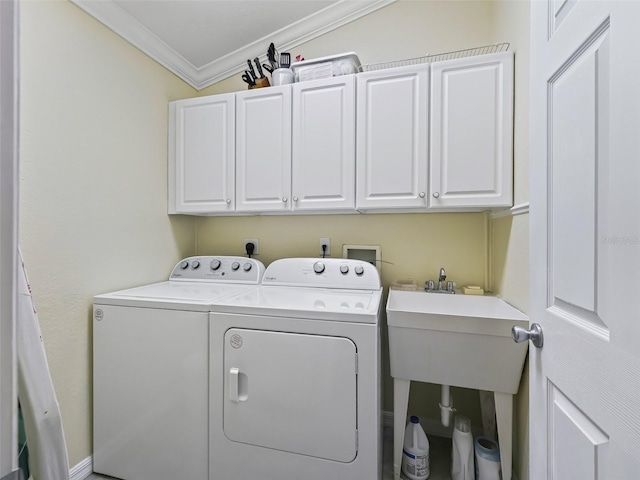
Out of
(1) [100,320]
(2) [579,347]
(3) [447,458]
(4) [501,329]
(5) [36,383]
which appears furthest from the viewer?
(3) [447,458]

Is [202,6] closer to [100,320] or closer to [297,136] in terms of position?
[297,136]

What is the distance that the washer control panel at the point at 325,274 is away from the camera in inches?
69.4

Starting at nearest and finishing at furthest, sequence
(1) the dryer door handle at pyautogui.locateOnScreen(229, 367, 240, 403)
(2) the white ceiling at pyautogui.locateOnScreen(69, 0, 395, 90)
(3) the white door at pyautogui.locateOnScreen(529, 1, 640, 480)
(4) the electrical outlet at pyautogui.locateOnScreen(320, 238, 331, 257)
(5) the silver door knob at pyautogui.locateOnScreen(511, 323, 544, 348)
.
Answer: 1. (3) the white door at pyautogui.locateOnScreen(529, 1, 640, 480)
2. (5) the silver door knob at pyautogui.locateOnScreen(511, 323, 544, 348)
3. (1) the dryer door handle at pyautogui.locateOnScreen(229, 367, 240, 403)
4. (2) the white ceiling at pyautogui.locateOnScreen(69, 0, 395, 90)
5. (4) the electrical outlet at pyautogui.locateOnScreen(320, 238, 331, 257)

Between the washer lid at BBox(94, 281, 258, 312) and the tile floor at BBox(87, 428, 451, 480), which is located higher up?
the washer lid at BBox(94, 281, 258, 312)

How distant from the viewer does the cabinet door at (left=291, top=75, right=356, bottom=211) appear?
1747 millimetres

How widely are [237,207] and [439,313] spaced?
138cm

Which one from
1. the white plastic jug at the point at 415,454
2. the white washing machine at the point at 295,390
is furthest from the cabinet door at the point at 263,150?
the white plastic jug at the point at 415,454

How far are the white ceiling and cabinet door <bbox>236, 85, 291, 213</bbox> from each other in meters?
0.50

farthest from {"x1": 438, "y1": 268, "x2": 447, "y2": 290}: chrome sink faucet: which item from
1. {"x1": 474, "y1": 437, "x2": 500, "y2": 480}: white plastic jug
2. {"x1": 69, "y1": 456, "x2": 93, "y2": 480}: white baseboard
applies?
{"x1": 69, "y1": 456, "x2": 93, "y2": 480}: white baseboard

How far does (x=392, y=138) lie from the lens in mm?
1674

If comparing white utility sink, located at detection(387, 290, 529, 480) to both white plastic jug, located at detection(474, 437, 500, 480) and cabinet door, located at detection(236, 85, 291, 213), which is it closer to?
white plastic jug, located at detection(474, 437, 500, 480)

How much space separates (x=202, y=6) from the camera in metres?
1.79

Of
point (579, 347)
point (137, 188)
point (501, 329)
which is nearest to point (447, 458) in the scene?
point (501, 329)

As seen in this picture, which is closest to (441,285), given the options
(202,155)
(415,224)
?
(415,224)
